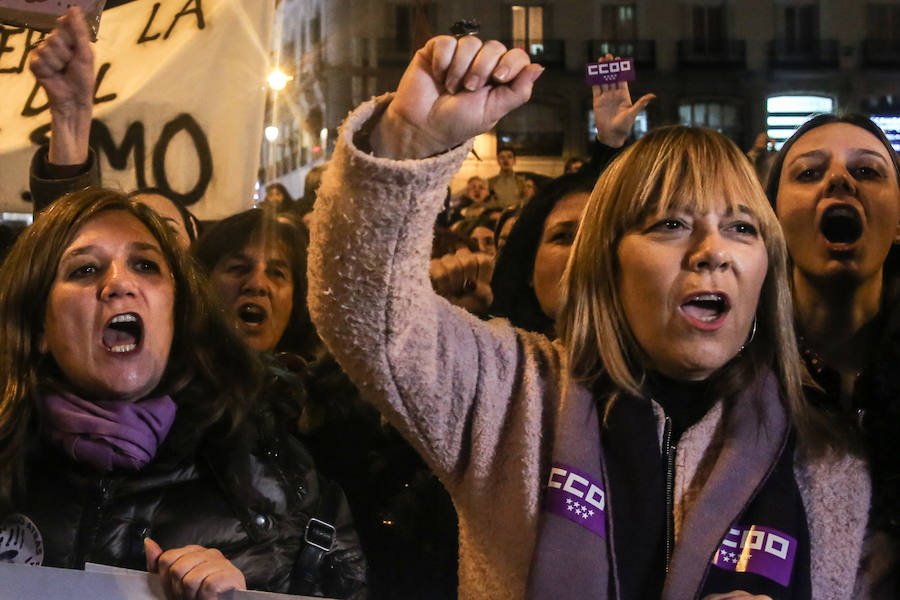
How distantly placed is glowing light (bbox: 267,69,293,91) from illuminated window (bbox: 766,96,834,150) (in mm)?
1100

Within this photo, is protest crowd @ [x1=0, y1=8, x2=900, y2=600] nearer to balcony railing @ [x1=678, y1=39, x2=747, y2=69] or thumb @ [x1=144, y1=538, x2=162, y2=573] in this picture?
thumb @ [x1=144, y1=538, x2=162, y2=573]

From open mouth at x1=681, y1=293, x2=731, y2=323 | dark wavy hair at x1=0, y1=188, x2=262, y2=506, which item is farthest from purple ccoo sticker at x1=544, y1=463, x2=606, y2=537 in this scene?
dark wavy hair at x1=0, y1=188, x2=262, y2=506

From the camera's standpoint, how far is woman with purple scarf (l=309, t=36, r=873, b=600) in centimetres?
126

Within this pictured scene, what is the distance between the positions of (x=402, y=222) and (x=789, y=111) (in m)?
1.06

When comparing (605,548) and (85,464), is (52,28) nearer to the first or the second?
(85,464)

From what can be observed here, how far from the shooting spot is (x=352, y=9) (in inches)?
83.2

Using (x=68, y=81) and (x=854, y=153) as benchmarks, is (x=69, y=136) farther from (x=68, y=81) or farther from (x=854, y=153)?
(x=854, y=153)

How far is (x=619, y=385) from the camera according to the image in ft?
4.67

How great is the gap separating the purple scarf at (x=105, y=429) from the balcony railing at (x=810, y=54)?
138 centimetres

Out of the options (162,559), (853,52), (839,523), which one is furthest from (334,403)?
(853,52)

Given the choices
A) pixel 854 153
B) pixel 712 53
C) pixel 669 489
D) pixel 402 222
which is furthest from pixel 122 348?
pixel 854 153

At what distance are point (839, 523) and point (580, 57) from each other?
104 cm

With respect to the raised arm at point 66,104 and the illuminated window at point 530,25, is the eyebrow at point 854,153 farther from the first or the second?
the raised arm at point 66,104

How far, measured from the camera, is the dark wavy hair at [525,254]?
79.3 inches
